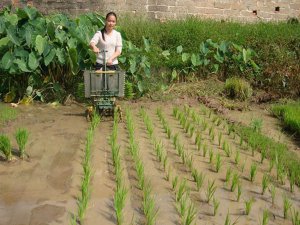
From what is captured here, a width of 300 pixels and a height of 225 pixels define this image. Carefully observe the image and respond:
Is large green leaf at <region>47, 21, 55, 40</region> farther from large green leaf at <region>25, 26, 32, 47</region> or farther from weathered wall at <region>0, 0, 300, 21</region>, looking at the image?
weathered wall at <region>0, 0, 300, 21</region>

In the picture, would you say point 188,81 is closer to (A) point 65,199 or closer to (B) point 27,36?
(B) point 27,36

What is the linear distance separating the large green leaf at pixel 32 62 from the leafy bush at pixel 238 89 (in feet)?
10.5

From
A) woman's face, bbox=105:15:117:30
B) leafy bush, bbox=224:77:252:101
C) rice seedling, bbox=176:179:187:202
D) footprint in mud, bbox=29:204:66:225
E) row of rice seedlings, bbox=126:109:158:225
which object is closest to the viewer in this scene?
footprint in mud, bbox=29:204:66:225

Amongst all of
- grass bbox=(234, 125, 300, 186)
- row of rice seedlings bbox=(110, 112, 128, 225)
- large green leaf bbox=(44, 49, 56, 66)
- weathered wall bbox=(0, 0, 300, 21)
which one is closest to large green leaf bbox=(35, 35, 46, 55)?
large green leaf bbox=(44, 49, 56, 66)

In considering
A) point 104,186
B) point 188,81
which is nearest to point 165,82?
point 188,81

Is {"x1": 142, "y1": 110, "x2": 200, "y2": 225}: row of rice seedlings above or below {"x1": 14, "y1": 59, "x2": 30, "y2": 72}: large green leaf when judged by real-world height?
below

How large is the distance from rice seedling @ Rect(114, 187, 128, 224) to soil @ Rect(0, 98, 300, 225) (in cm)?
7

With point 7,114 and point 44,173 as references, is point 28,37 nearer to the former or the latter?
point 7,114

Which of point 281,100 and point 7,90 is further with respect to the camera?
point 281,100

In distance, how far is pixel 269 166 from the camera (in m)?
4.64

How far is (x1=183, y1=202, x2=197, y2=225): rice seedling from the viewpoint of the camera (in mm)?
3270

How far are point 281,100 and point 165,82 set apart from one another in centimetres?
202

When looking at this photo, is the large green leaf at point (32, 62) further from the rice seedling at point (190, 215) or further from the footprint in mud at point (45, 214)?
the rice seedling at point (190, 215)

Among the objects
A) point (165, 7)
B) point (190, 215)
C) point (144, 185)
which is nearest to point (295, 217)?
Result: point (190, 215)
